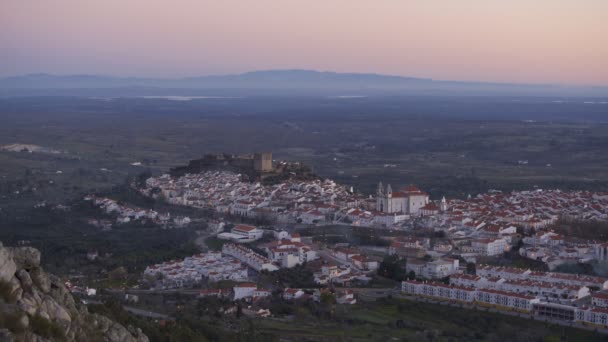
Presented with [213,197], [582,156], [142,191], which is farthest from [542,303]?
[582,156]

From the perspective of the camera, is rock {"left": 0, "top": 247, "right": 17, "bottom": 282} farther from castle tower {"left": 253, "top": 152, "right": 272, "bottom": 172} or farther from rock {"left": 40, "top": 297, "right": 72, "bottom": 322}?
castle tower {"left": 253, "top": 152, "right": 272, "bottom": 172}

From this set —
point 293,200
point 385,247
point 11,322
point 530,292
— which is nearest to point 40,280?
point 11,322

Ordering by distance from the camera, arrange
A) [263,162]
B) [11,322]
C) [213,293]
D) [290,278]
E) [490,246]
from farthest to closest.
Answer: [263,162], [490,246], [290,278], [213,293], [11,322]

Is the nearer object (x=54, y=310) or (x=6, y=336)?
(x=6, y=336)

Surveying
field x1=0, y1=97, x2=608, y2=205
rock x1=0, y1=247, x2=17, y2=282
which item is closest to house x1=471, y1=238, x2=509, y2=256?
field x1=0, y1=97, x2=608, y2=205

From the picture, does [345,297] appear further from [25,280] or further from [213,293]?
[25,280]

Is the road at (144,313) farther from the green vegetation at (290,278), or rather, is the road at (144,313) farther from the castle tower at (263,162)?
the castle tower at (263,162)

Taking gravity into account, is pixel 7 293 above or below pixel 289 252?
above
